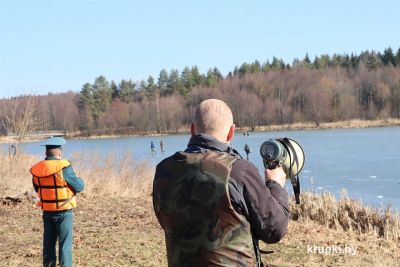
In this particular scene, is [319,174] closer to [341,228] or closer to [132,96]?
[341,228]

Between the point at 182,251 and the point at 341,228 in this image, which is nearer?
the point at 182,251

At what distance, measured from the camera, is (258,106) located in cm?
8969

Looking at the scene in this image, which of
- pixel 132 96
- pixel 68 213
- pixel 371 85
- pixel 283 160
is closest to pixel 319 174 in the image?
pixel 68 213

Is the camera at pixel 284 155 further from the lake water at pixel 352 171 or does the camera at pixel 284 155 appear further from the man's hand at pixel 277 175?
the lake water at pixel 352 171

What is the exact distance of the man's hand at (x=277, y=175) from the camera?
3105mm

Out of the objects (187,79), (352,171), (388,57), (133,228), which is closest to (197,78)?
(187,79)

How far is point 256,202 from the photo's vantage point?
9.08 ft

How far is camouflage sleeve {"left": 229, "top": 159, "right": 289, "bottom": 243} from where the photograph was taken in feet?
9.07

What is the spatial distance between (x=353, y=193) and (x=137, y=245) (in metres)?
9.63

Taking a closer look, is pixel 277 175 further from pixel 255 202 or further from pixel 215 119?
pixel 215 119

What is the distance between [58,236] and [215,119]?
3.89m

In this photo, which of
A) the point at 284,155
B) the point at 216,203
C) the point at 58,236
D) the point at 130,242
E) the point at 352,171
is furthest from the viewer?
the point at 352,171

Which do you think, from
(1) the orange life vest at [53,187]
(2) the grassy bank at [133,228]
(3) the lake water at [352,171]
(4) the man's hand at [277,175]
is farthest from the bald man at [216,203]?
(3) the lake water at [352,171]

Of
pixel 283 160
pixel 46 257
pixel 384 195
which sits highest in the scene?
pixel 283 160
